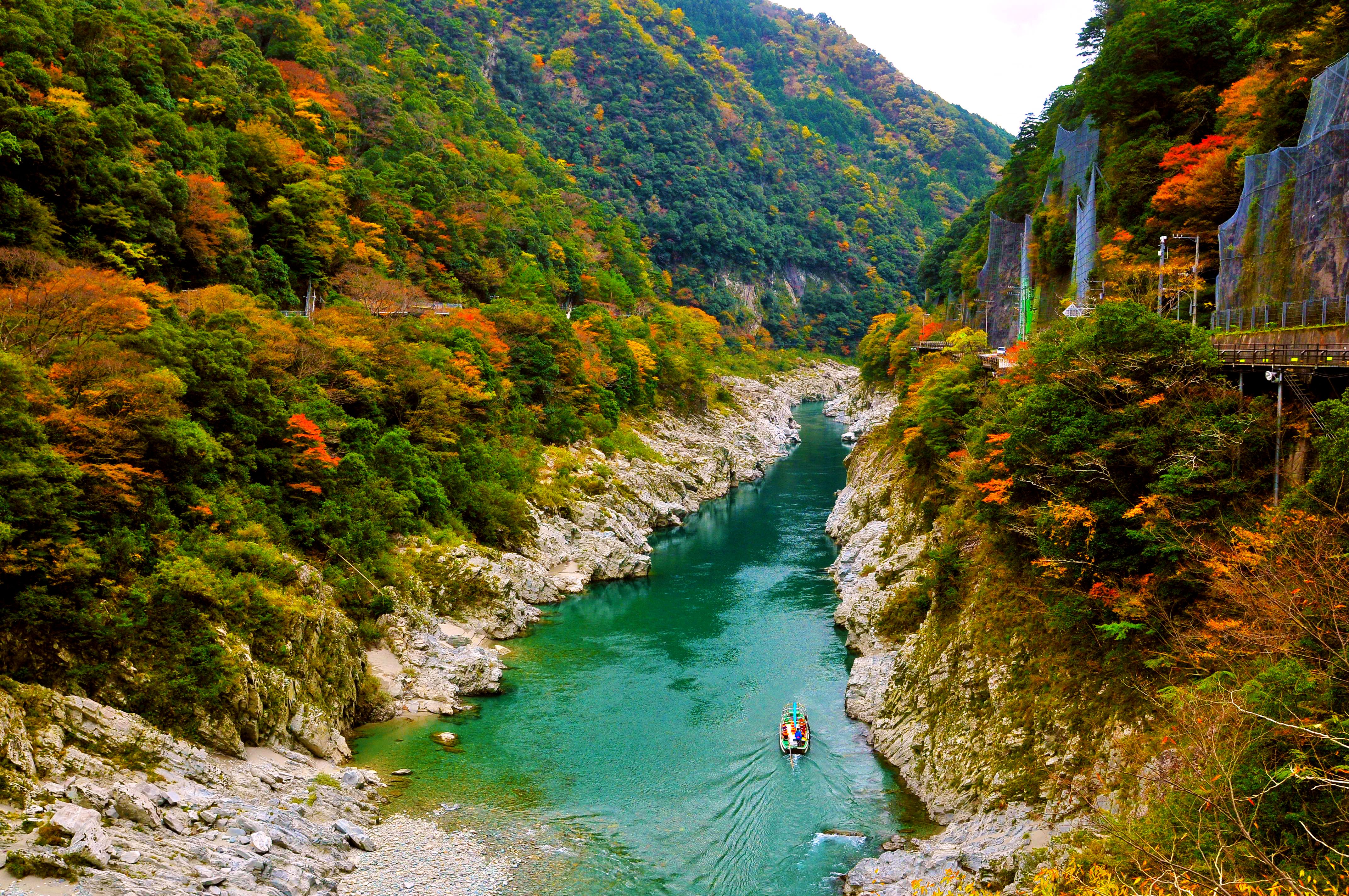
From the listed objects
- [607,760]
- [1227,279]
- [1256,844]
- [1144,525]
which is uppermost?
[1227,279]

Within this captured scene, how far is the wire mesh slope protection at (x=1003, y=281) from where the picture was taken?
44438mm

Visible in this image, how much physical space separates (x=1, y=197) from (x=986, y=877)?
30801 millimetres

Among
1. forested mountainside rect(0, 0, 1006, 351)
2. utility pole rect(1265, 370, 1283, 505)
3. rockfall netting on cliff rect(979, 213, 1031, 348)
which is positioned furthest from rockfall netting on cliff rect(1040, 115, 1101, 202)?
forested mountainside rect(0, 0, 1006, 351)

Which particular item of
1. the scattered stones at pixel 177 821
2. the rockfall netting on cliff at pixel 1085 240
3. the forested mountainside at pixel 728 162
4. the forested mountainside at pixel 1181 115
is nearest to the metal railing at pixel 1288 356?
the forested mountainside at pixel 1181 115

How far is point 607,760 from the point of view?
20844 millimetres

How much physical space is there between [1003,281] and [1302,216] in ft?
98.6

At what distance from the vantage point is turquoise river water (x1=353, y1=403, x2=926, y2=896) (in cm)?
1666

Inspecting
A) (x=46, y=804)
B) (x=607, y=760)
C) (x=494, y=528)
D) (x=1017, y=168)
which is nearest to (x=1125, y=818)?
(x=607, y=760)

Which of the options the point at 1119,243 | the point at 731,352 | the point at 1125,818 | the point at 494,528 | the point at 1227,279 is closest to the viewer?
the point at 1125,818

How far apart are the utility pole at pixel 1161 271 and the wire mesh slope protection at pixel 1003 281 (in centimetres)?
1874

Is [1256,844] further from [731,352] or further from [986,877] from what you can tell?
[731,352]

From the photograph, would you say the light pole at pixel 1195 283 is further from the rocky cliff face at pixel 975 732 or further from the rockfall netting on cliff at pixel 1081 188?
the rocky cliff face at pixel 975 732

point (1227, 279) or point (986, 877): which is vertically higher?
point (1227, 279)

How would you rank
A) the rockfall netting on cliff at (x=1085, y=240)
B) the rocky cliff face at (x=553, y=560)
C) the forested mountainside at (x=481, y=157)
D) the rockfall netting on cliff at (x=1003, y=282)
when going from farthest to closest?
the rockfall netting on cliff at (x=1003, y=282) < the forested mountainside at (x=481, y=157) < the rockfall netting on cliff at (x=1085, y=240) < the rocky cliff face at (x=553, y=560)
